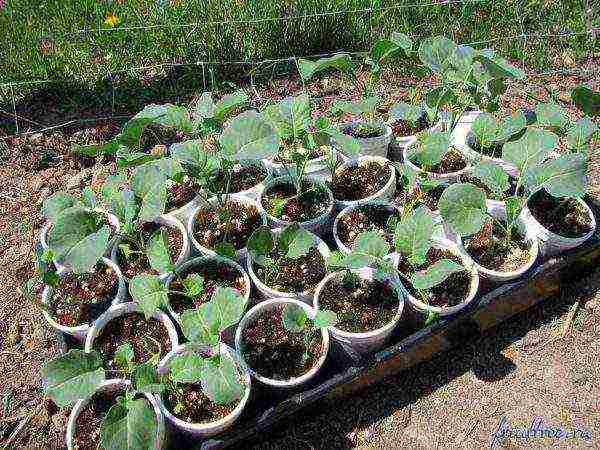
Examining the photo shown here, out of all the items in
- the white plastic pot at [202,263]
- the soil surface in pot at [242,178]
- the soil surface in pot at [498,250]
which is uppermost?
the soil surface in pot at [242,178]

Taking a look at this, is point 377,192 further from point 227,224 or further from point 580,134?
point 580,134

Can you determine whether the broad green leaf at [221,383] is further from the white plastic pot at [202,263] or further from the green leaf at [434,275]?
the green leaf at [434,275]

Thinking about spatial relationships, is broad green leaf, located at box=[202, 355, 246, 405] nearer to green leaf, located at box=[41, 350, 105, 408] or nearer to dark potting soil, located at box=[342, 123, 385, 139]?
green leaf, located at box=[41, 350, 105, 408]

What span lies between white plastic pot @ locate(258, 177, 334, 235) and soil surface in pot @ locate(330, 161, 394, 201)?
10 centimetres

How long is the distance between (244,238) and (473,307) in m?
0.87

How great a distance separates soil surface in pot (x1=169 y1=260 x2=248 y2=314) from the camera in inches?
76.2

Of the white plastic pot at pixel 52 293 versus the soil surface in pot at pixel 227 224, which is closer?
the white plastic pot at pixel 52 293

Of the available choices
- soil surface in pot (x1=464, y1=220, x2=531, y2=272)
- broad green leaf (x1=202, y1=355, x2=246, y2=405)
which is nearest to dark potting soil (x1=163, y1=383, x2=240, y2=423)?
broad green leaf (x1=202, y1=355, x2=246, y2=405)

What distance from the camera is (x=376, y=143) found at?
2.39 m

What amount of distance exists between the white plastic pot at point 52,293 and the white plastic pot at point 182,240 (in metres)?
0.04

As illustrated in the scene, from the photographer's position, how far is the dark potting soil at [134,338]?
1834 mm

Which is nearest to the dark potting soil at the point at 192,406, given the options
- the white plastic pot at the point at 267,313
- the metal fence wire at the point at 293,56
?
the white plastic pot at the point at 267,313

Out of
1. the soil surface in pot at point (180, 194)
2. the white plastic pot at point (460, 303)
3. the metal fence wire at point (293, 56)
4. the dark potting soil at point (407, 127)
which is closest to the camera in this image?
the white plastic pot at point (460, 303)

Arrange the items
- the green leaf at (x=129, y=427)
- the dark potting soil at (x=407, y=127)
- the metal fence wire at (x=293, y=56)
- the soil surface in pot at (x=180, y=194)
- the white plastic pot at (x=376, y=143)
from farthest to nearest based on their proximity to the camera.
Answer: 1. the metal fence wire at (x=293, y=56)
2. the dark potting soil at (x=407, y=127)
3. the white plastic pot at (x=376, y=143)
4. the soil surface in pot at (x=180, y=194)
5. the green leaf at (x=129, y=427)
